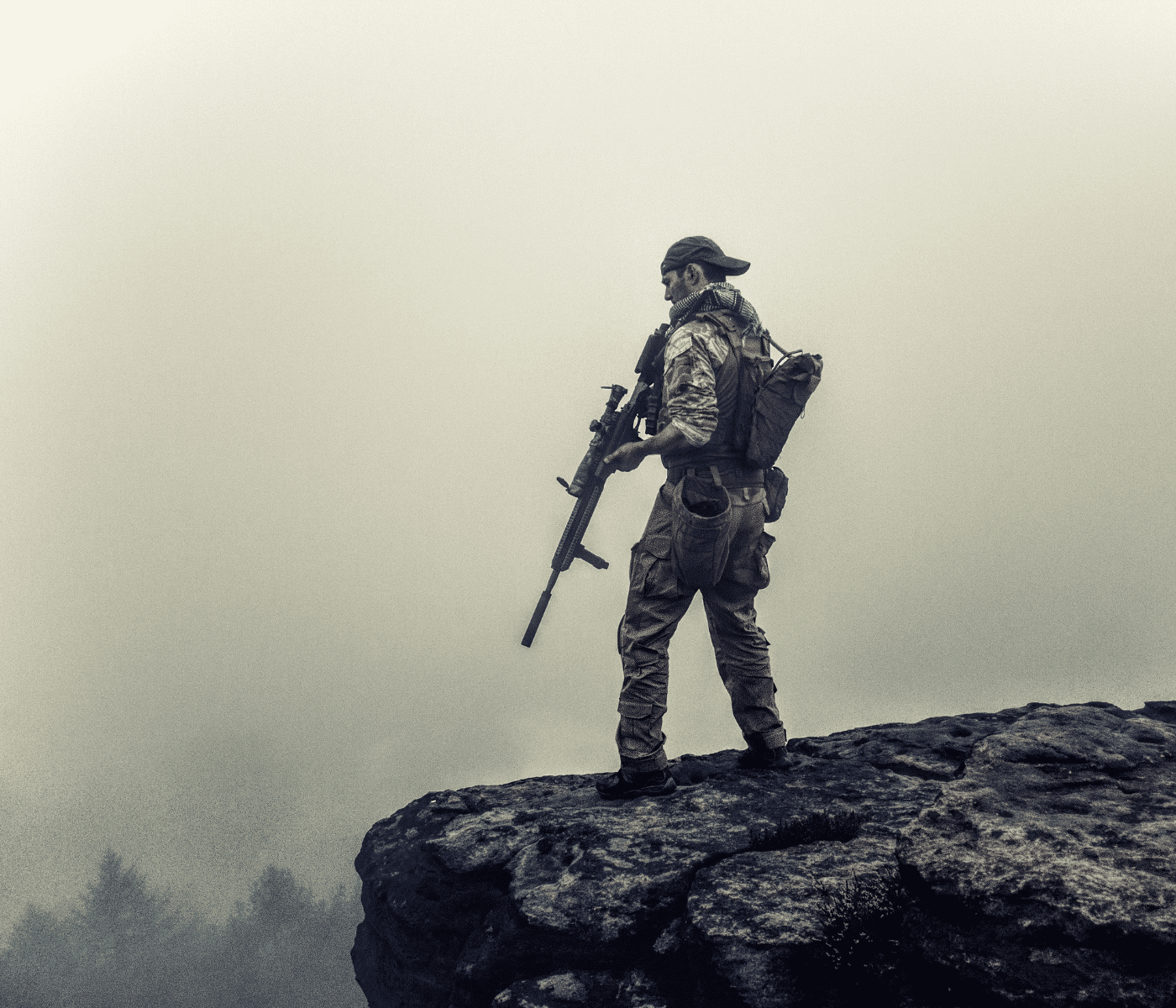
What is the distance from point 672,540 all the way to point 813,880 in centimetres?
228

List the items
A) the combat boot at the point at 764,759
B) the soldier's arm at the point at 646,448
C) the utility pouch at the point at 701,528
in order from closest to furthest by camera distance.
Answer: the soldier's arm at the point at 646,448, the utility pouch at the point at 701,528, the combat boot at the point at 764,759

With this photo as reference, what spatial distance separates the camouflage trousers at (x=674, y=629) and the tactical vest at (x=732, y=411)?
0.17 m

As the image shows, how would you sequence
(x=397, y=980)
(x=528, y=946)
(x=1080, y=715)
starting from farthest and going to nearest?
1. (x=1080, y=715)
2. (x=397, y=980)
3. (x=528, y=946)

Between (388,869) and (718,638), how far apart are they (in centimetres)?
290

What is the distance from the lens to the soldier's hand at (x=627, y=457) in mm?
5547

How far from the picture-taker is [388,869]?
19.3ft

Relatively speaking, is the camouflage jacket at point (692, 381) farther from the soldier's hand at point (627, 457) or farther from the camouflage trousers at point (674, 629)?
the camouflage trousers at point (674, 629)

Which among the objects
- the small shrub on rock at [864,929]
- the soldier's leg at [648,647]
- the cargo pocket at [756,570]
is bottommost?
the small shrub on rock at [864,929]

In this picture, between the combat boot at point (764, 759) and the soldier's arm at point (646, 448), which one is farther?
the combat boot at point (764, 759)

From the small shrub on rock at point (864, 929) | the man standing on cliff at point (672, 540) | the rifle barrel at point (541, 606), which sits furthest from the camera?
the rifle barrel at point (541, 606)

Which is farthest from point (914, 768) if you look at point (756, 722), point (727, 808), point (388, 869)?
point (388, 869)

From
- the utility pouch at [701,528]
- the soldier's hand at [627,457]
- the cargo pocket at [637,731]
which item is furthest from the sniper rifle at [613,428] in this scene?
the cargo pocket at [637,731]

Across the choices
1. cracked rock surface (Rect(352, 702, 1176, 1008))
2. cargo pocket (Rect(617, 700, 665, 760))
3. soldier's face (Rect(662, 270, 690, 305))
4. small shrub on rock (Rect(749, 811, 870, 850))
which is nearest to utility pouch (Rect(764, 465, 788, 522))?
soldier's face (Rect(662, 270, 690, 305))

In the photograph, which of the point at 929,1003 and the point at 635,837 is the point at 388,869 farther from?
the point at 929,1003
